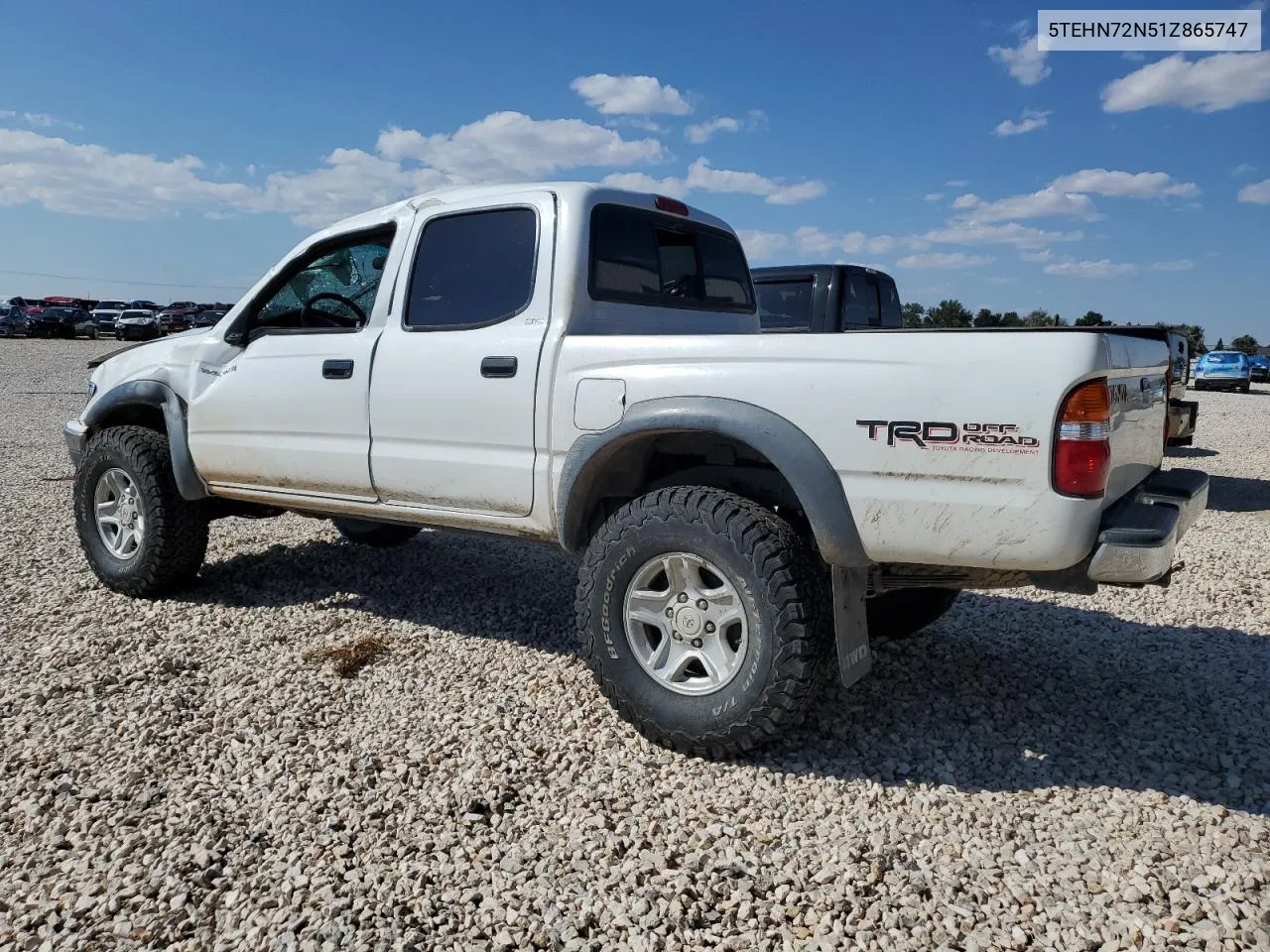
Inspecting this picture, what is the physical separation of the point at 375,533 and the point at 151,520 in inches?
59.0

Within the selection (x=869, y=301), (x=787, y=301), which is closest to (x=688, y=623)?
(x=787, y=301)

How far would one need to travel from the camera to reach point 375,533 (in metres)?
6.08

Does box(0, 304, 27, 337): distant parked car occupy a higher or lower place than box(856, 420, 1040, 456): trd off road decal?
higher

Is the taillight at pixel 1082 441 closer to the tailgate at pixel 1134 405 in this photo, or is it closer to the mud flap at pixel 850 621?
the tailgate at pixel 1134 405

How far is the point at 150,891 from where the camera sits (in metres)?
2.47

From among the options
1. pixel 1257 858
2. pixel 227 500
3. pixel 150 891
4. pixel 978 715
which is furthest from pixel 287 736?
pixel 1257 858

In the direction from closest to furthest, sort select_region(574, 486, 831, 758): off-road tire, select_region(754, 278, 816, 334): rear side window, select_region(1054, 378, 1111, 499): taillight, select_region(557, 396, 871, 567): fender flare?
select_region(1054, 378, 1111, 499): taillight
select_region(557, 396, 871, 567): fender flare
select_region(574, 486, 831, 758): off-road tire
select_region(754, 278, 816, 334): rear side window

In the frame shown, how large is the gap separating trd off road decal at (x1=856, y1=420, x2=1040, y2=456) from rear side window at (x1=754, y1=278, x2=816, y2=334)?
227 inches

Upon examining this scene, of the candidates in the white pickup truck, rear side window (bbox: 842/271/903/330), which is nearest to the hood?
the white pickup truck

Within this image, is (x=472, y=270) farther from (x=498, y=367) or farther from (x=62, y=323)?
(x=62, y=323)

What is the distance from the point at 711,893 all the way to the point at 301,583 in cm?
360

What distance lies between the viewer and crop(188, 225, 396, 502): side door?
13.6 feet

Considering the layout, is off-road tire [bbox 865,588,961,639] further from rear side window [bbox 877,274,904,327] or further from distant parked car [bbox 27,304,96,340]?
distant parked car [bbox 27,304,96,340]

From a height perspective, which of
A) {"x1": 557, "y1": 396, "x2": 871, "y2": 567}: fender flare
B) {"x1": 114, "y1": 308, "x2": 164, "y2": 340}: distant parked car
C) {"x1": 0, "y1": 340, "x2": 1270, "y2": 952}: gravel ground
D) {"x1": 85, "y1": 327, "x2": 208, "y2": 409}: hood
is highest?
{"x1": 114, "y1": 308, "x2": 164, "y2": 340}: distant parked car
